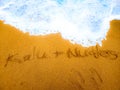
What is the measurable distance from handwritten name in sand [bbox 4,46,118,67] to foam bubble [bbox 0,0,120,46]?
9 cm

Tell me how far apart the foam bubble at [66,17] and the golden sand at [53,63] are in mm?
81

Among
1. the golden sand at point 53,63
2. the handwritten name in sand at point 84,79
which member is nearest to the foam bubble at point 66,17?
the golden sand at point 53,63

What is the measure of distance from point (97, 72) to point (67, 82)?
0.91 ft

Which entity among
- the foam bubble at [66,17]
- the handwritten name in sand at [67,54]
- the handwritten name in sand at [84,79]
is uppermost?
the foam bubble at [66,17]

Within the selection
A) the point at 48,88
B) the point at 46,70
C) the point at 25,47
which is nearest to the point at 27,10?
the point at 25,47

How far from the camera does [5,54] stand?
178cm

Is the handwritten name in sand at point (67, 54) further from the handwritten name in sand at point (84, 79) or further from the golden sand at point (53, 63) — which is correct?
the handwritten name in sand at point (84, 79)

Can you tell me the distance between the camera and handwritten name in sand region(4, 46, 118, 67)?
1757 millimetres

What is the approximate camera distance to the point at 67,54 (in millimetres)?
1798

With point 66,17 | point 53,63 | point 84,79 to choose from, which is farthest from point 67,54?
point 66,17

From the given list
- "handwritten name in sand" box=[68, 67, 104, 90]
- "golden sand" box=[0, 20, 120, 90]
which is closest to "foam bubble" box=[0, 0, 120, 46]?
"golden sand" box=[0, 20, 120, 90]

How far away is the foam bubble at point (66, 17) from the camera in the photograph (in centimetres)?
193

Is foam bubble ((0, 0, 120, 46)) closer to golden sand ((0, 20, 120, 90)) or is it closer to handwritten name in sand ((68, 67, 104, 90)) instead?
golden sand ((0, 20, 120, 90))

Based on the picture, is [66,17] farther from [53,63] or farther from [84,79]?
[84,79]
